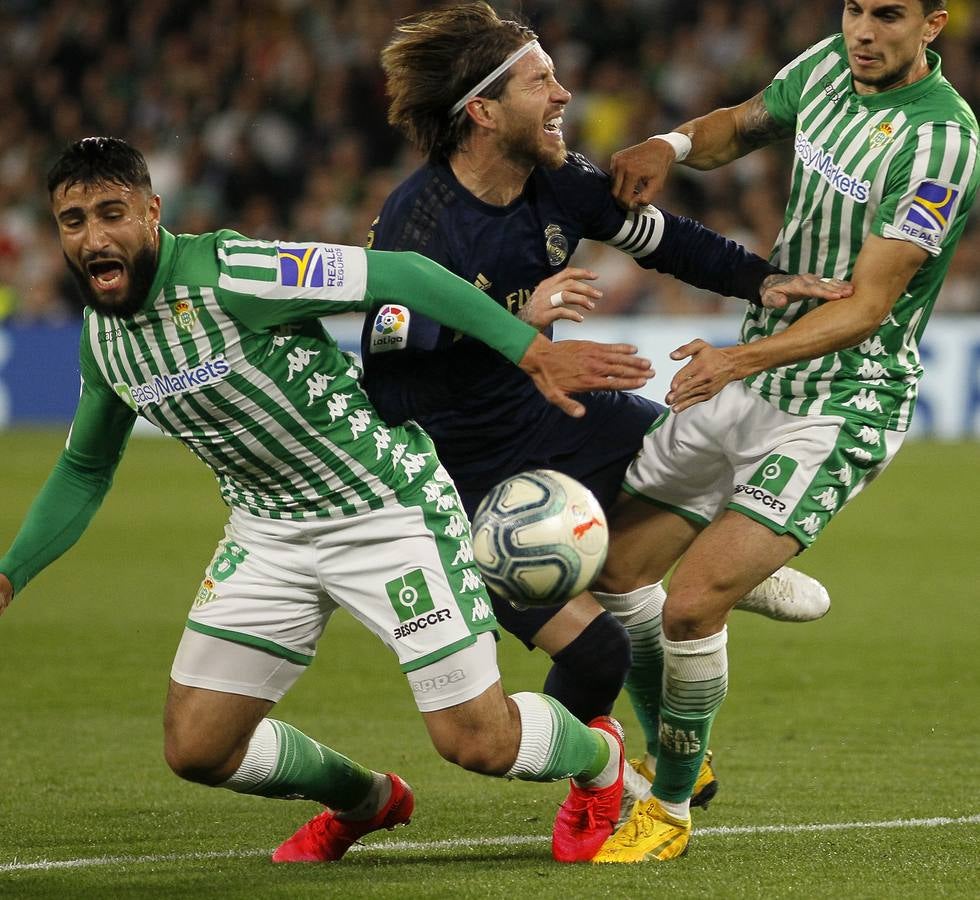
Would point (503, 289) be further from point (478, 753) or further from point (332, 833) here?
point (332, 833)

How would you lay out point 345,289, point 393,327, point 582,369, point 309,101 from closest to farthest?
1. point 582,369
2. point 345,289
3. point 393,327
4. point 309,101

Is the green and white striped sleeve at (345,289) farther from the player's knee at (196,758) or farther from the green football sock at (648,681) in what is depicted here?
the green football sock at (648,681)

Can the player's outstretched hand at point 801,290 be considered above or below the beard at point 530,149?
below

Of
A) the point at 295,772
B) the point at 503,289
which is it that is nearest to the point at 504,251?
the point at 503,289

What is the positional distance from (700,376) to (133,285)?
4.95 feet

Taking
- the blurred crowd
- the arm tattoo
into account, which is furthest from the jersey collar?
the blurred crowd

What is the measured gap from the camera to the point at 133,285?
13.9 feet

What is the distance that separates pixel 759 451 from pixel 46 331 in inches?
503

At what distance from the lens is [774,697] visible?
294 inches

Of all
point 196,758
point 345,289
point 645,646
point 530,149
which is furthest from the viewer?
point 645,646

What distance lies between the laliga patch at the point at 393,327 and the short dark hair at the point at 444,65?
2.04 feet

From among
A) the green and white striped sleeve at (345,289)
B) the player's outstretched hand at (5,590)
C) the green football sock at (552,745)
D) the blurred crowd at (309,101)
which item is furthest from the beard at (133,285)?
the blurred crowd at (309,101)

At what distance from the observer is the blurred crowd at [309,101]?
17.5 metres

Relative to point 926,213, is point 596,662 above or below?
below
